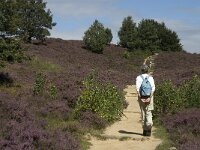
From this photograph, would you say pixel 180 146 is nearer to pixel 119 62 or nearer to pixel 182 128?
pixel 182 128

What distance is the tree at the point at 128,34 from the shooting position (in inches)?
2724

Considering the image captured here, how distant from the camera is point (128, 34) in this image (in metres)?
71.2


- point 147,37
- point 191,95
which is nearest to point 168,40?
point 147,37

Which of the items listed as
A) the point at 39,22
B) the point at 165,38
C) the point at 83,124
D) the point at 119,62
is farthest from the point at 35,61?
the point at 165,38

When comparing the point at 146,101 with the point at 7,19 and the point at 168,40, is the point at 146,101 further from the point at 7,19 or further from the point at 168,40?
the point at 168,40

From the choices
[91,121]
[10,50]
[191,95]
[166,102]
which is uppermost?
[10,50]

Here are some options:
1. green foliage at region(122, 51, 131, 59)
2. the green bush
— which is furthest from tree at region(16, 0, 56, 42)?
the green bush

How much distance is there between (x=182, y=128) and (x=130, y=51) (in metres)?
53.0

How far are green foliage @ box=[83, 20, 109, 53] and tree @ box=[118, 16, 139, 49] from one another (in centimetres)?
781

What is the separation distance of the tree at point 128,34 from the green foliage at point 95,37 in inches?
307

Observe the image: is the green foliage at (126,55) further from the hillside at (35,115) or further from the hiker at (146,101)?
the hiker at (146,101)

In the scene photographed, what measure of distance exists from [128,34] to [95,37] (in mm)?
10735

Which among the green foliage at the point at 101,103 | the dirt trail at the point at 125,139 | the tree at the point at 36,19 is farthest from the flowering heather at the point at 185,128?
the tree at the point at 36,19

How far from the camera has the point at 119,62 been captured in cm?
5756
